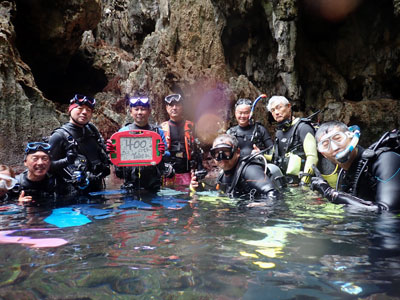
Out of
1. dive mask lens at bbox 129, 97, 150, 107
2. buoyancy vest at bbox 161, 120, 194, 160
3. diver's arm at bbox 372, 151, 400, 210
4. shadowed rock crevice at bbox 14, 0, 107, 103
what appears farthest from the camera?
shadowed rock crevice at bbox 14, 0, 107, 103

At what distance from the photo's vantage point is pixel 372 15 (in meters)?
14.6

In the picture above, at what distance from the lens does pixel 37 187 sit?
4.52m

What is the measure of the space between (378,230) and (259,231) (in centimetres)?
100

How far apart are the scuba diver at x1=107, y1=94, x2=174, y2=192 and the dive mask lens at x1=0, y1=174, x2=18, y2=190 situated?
1.52 metres

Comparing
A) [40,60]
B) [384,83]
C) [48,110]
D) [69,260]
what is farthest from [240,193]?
[384,83]

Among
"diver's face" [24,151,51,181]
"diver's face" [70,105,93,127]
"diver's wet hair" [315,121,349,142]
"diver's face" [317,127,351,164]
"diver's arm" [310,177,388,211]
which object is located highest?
"diver's face" [70,105,93,127]

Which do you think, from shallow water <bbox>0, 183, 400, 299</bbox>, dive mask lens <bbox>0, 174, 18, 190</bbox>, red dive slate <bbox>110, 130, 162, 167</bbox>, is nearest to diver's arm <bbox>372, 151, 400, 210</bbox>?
shallow water <bbox>0, 183, 400, 299</bbox>

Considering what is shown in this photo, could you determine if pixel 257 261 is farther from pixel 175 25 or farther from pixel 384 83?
pixel 384 83

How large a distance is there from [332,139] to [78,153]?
3.68 m

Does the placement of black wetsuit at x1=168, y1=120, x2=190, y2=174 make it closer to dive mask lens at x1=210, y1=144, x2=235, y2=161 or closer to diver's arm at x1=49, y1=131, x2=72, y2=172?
diver's arm at x1=49, y1=131, x2=72, y2=172

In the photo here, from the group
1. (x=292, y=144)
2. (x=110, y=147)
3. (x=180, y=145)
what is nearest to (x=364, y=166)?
(x=292, y=144)

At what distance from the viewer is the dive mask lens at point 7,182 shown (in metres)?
4.23

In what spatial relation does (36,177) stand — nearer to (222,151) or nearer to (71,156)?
(71,156)

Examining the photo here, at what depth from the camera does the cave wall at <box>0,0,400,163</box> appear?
28.0 feet
